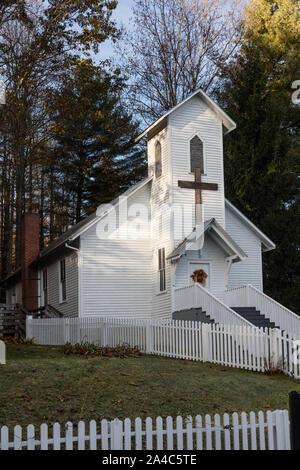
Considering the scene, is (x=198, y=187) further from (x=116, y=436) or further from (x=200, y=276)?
(x=116, y=436)

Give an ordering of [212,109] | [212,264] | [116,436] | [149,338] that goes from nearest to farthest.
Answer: [116,436] < [149,338] < [212,264] < [212,109]

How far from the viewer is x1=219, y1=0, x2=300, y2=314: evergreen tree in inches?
1216

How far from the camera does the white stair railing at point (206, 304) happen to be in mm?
19516

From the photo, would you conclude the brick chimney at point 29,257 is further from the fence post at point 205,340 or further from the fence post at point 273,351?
the fence post at point 273,351

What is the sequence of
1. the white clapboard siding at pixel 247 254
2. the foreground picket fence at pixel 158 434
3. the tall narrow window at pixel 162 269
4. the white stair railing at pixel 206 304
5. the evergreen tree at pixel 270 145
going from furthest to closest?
the evergreen tree at pixel 270 145 → the white clapboard siding at pixel 247 254 → the tall narrow window at pixel 162 269 → the white stair railing at pixel 206 304 → the foreground picket fence at pixel 158 434

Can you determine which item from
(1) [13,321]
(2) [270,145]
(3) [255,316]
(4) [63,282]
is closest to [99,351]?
(3) [255,316]

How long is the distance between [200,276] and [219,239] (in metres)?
1.66

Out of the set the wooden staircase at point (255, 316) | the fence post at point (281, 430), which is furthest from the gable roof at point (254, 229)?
the fence post at point (281, 430)

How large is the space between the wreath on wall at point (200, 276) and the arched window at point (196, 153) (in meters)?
4.05

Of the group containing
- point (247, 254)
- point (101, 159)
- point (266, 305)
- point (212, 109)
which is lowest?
point (266, 305)

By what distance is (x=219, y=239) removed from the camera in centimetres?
2480

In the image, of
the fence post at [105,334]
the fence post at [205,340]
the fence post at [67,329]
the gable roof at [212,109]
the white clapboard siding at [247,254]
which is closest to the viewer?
the fence post at [205,340]

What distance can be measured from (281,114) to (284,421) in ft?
Result: 86.9
